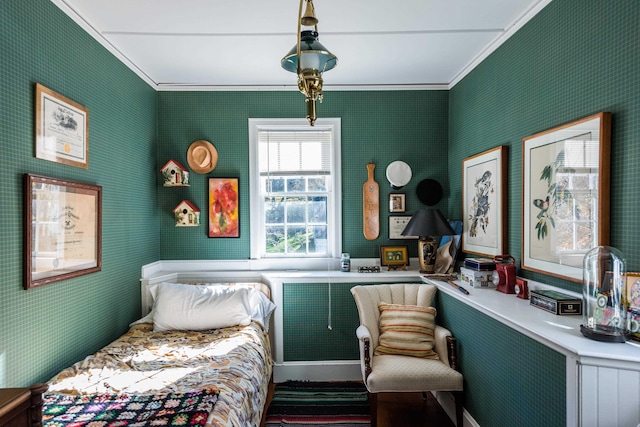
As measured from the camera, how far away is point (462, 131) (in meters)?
3.36

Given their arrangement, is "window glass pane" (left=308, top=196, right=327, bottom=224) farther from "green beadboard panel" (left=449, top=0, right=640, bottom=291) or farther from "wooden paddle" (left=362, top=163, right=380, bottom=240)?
"green beadboard panel" (left=449, top=0, right=640, bottom=291)

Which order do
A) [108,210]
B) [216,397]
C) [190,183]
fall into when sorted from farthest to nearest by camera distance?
[190,183] → [108,210] → [216,397]

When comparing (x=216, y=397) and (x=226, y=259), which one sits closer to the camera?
(x=216, y=397)

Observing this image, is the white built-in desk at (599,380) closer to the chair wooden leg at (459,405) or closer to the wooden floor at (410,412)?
the chair wooden leg at (459,405)

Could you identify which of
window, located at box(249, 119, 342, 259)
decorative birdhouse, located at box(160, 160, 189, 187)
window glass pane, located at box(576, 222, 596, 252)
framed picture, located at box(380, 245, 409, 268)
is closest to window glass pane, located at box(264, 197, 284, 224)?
window, located at box(249, 119, 342, 259)

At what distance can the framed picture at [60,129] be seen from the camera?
6.68ft

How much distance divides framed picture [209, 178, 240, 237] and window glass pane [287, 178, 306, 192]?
20.6 inches

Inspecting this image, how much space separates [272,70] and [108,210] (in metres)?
1.79

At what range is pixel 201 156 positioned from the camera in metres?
3.55

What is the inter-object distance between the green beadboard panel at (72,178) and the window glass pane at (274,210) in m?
1.09

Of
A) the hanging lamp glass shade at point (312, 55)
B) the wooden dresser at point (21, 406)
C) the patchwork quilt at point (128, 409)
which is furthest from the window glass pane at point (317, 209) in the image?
the wooden dresser at point (21, 406)

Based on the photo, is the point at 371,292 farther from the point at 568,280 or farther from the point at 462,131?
the point at 462,131

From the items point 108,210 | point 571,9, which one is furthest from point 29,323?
point 571,9

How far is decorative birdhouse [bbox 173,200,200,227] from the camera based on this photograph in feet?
11.5
